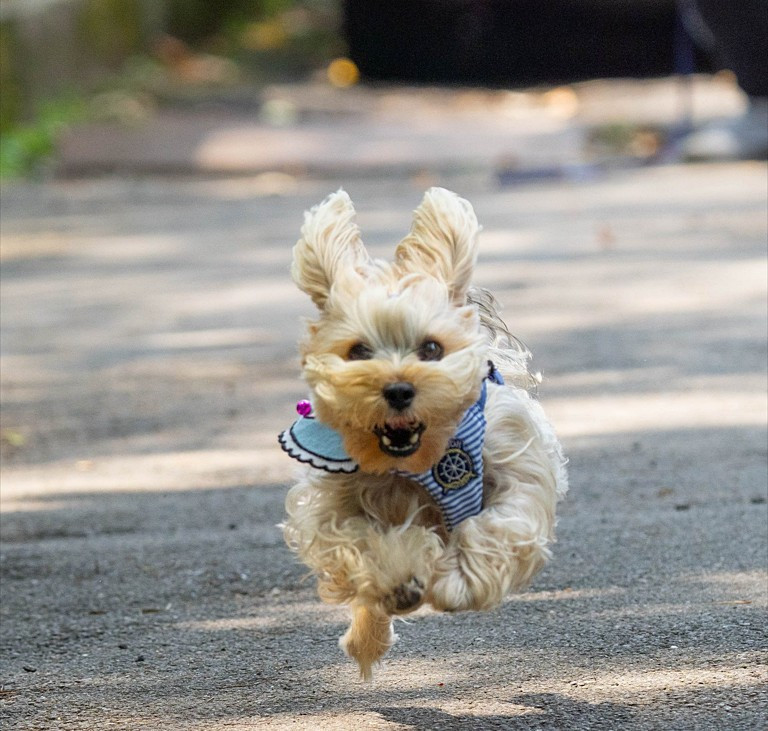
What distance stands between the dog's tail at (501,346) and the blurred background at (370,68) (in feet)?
38.2

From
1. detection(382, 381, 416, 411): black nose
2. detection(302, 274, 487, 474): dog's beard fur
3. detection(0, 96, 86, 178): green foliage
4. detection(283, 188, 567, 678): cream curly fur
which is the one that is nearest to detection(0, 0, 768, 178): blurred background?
detection(0, 96, 86, 178): green foliage

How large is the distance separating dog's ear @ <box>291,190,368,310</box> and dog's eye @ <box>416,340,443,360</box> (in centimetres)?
32

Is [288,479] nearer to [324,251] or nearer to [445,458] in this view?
[445,458]

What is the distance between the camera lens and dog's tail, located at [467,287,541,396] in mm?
4488

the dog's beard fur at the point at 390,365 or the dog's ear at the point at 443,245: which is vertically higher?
the dog's ear at the point at 443,245

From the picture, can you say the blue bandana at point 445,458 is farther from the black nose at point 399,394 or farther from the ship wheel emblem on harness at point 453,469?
the black nose at point 399,394

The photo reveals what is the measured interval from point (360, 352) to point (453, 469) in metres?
0.49

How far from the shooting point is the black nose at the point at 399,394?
365cm

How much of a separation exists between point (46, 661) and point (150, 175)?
11571 millimetres

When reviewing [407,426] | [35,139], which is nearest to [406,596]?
[407,426]

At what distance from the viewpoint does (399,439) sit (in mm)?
3797

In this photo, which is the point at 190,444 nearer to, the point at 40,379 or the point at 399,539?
the point at 40,379

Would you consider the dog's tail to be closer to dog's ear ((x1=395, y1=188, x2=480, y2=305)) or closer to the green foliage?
dog's ear ((x1=395, y1=188, x2=480, y2=305))

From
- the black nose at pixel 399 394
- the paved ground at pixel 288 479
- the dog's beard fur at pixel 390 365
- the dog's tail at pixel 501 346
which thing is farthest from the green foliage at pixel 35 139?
the black nose at pixel 399 394
